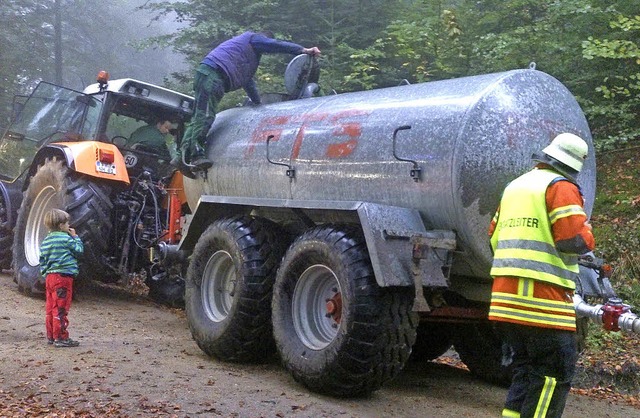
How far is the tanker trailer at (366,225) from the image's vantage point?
5277 mm

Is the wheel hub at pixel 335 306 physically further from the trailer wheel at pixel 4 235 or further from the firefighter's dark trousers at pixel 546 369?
the trailer wheel at pixel 4 235

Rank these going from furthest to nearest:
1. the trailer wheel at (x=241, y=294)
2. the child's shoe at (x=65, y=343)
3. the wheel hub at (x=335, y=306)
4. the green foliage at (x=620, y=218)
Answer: the green foliage at (x=620, y=218)
the child's shoe at (x=65, y=343)
the trailer wheel at (x=241, y=294)
the wheel hub at (x=335, y=306)

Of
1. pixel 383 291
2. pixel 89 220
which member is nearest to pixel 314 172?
pixel 383 291

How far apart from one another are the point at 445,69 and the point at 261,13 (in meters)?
3.94

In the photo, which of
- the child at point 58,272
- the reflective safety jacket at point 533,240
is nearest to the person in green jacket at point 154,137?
the child at point 58,272

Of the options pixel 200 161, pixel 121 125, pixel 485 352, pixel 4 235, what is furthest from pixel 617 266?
pixel 4 235

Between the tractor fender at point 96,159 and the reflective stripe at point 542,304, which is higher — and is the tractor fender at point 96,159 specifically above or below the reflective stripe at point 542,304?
above

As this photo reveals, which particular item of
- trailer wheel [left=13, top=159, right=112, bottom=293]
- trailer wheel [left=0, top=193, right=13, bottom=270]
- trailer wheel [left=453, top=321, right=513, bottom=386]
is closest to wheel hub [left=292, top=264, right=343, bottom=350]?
trailer wheel [left=453, top=321, right=513, bottom=386]

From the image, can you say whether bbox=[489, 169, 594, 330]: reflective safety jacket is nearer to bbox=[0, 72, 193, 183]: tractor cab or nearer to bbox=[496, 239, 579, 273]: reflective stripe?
bbox=[496, 239, 579, 273]: reflective stripe

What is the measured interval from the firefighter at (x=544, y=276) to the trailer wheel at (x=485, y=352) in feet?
7.03

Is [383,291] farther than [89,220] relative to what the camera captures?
No

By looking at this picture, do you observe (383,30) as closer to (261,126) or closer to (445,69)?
(445,69)

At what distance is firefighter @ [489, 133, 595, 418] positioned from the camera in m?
4.26

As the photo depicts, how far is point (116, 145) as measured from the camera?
999 cm
